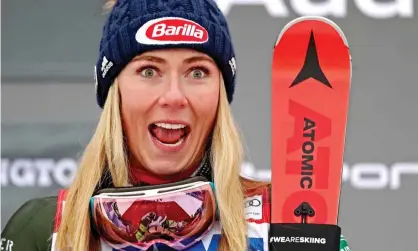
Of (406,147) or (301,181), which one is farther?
(406,147)

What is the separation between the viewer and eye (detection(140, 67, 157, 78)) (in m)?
1.92

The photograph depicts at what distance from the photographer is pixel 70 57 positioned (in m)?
3.44

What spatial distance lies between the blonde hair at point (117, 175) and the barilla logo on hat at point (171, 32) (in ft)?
0.37

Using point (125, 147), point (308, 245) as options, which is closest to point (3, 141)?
point (125, 147)

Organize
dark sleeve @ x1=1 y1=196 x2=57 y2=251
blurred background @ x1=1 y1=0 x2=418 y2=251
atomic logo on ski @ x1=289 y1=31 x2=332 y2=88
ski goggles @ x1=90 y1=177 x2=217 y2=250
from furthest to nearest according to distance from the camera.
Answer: blurred background @ x1=1 y1=0 x2=418 y2=251
atomic logo on ski @ x1=289 y1=31 x2=332 y2=88
dark sleeve @ x1=1 y1=196 x2=57 y2=251
ski goggles @ x1=90 y1=177 x2=217 y2=250

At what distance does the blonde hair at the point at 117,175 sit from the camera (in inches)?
74.8

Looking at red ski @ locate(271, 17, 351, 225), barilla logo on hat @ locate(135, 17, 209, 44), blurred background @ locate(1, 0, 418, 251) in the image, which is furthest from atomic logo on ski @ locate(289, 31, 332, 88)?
blurred background @ locate(1, 0, 418, 251)

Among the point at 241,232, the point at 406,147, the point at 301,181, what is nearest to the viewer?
the point at 241,232

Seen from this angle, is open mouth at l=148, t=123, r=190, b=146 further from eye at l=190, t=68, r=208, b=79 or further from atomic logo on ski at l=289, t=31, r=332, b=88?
atomic logo on ski at l=289, t=31, r=332, b=88

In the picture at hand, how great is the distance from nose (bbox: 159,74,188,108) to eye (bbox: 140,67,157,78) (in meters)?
0.04

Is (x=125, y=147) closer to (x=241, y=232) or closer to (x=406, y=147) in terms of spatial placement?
(x=241, y=232)

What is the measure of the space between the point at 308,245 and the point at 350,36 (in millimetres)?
1576

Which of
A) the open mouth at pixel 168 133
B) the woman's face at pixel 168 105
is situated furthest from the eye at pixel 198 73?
the open mouth at pixel 168 133

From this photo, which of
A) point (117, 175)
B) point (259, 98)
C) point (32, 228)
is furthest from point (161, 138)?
point (259, 98)
